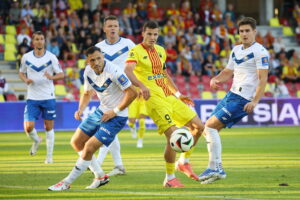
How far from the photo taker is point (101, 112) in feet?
34.0

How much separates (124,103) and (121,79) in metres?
0.34

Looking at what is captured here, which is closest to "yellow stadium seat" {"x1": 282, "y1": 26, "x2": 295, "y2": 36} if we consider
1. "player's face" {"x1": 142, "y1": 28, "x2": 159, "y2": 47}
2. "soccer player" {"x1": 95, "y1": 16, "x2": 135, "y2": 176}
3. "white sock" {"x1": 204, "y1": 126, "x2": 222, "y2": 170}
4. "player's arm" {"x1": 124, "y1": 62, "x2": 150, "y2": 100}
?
"soccer player" {"x1": 95, "y1": 16, "x2": 135, "y2": 176}

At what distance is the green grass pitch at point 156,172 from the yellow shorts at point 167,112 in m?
0.86

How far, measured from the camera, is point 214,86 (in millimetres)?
11391

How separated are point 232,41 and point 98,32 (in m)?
7.43

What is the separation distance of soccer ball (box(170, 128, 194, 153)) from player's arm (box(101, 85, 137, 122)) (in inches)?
31.9

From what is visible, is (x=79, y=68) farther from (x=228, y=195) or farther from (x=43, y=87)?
(x=228, y=195)

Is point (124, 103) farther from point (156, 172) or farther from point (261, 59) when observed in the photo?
point (156, 172)

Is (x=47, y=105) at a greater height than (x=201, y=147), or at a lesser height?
greater

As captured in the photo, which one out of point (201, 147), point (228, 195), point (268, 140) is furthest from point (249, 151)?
point (228, 195)

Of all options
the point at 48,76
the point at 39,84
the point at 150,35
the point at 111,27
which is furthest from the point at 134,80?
the point at 39,84

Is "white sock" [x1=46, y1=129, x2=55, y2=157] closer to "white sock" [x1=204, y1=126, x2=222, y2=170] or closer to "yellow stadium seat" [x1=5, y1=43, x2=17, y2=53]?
"white sock" [x1=204, y1=126, x2=222, y2=170]

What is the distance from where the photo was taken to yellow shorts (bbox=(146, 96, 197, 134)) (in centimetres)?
1052

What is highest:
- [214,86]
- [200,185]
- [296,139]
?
[214,86]
